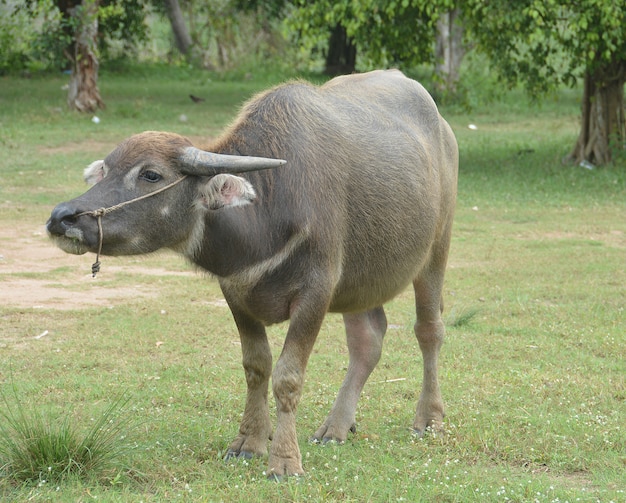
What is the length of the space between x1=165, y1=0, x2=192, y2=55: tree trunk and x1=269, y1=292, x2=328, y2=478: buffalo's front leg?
2108 centimetres

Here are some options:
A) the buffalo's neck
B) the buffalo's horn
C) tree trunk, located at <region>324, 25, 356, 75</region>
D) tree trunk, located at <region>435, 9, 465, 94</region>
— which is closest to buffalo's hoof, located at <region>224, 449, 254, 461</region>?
the buffalo's neck

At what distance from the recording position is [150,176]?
396 cm

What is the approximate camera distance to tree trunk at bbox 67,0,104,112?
1656 cm

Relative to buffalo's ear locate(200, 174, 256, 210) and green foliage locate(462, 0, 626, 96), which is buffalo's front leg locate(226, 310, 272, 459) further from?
green foliage locate(462, 0, 626, 96)

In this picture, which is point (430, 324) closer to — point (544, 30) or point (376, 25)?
point (544, 30)

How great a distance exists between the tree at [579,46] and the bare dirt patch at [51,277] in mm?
6303

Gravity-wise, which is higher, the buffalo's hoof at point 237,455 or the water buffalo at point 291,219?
the water buffalo at point 291,219

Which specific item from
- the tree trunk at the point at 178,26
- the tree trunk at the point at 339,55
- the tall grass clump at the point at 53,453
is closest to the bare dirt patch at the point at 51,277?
the tall grass clump at the point at 53,453

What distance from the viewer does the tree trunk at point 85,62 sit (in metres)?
16.6

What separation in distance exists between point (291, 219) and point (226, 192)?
13.9 inches

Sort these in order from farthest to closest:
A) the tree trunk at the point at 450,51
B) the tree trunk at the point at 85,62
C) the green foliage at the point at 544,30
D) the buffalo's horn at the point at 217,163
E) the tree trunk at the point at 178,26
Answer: the tree trunk at the point at 178,26
the tree trunk at the point at 450,51
the tree trunk at the point at 85,62
the green foliage at the point at 544,30
the buffalo's horn at the point at 217,163

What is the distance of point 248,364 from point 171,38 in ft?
79.5

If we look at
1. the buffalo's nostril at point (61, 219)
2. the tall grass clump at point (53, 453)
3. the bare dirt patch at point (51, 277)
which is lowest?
the bare dirt patch at point (51, 277)

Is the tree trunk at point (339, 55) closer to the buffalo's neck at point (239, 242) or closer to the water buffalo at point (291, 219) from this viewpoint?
the water buffalo at point (291, 219)
